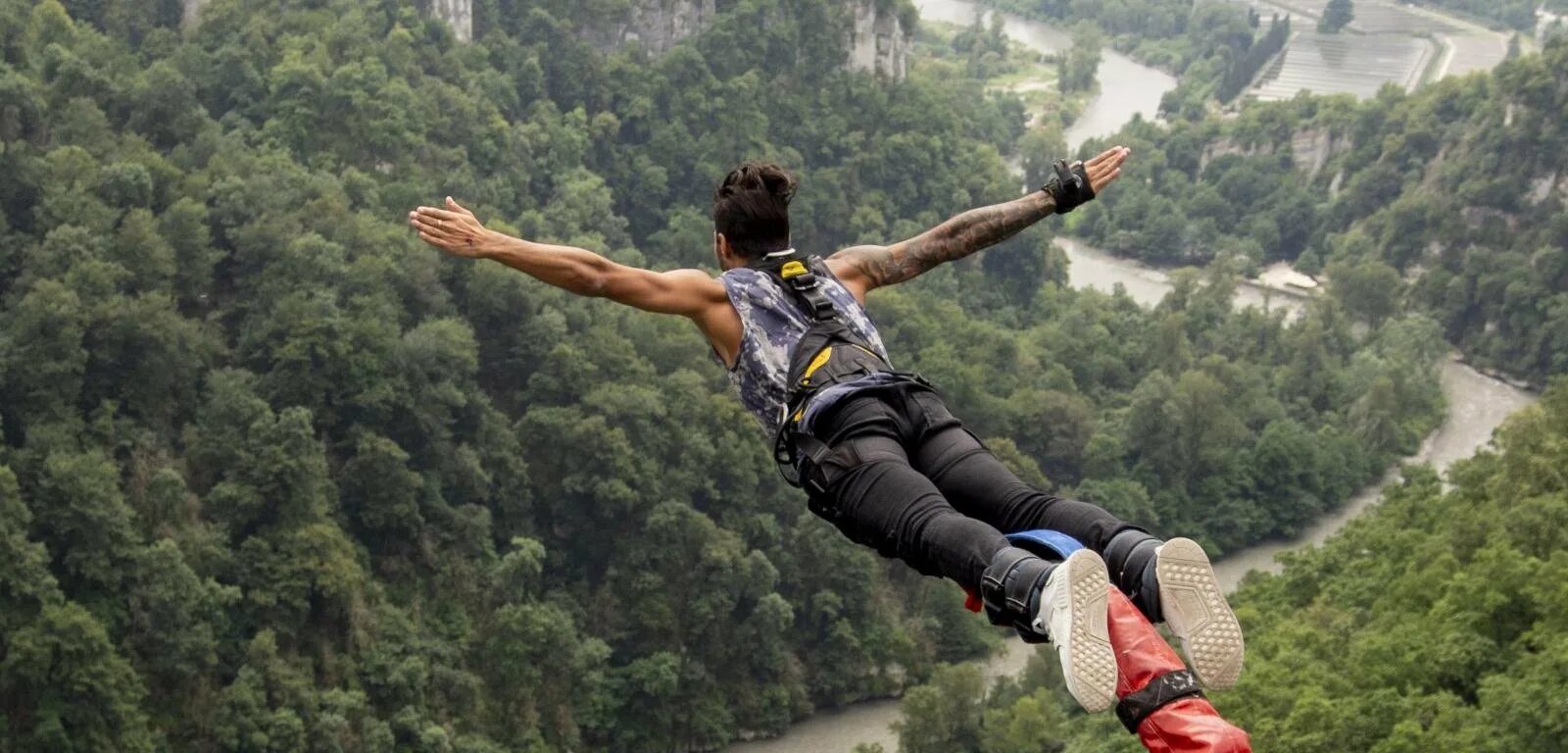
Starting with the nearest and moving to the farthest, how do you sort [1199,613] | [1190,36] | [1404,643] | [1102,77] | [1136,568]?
[1199,613] < [1136,568] < [1404,643] < [1102,77] < [1190,36]

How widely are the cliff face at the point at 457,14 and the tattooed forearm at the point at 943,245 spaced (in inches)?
2241

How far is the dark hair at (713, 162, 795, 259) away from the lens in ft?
27.6

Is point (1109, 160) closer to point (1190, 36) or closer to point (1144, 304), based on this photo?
point (1144, 304)

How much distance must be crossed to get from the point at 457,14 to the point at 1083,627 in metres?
61.0

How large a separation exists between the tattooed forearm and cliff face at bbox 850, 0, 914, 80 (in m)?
67.7

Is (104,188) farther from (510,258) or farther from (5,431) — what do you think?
(510,258)

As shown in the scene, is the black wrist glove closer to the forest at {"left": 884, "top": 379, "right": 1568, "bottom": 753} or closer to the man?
the man

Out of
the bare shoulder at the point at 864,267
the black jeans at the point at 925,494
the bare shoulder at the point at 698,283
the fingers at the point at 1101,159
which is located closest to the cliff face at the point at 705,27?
the fingers at the point at 1101,159

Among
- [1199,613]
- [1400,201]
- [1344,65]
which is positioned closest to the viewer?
[1199,613]

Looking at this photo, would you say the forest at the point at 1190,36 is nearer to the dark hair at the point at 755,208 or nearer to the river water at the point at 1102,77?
the river water at the point at 1102,77

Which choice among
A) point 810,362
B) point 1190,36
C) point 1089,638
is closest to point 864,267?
point 810,362

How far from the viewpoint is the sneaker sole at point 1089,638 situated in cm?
672

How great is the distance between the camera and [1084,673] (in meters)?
6.73

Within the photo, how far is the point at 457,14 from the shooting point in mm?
65312
